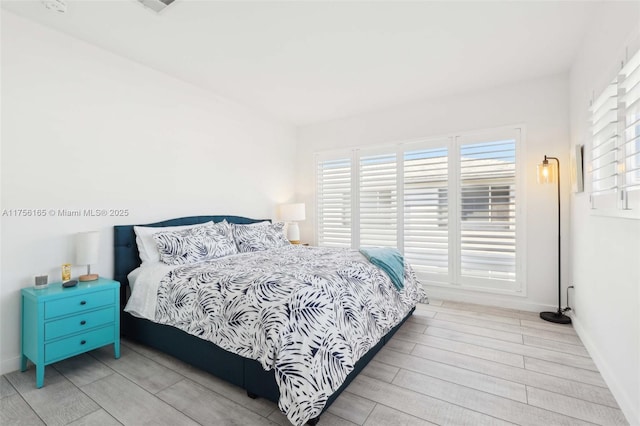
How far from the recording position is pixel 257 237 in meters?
3.58

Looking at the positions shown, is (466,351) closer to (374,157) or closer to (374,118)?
(374,157)

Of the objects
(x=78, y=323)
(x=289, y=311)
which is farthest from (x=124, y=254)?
(x=289, y=311)

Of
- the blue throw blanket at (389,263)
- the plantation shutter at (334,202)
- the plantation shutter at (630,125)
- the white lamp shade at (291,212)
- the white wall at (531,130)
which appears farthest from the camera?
the plantation shutter at (334,202)

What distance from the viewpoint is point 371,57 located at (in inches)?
115

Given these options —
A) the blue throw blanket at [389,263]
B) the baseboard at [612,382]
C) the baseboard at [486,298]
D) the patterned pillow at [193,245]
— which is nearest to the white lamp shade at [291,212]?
the patterned pillow at [193,245]

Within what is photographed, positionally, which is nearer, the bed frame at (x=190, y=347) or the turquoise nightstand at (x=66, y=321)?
the bed frame at (x=190, y=347)

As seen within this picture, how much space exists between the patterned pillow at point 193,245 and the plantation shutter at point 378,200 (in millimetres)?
2081

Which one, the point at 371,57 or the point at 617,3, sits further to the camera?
the point at 371,57

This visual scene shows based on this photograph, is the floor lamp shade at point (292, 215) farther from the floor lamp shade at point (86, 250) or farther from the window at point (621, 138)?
the window at point (621, 138)

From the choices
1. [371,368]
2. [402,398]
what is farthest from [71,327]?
[402,398]

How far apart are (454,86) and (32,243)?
4407 millimetres

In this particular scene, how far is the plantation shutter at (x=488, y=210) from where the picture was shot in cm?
356

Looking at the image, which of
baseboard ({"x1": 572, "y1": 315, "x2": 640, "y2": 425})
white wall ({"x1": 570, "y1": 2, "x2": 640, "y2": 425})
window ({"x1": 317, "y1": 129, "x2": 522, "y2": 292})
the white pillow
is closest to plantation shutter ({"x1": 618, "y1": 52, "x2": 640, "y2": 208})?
white wall ({"x1": 570, "y1": 2, "x2": 640, "y2": 425})

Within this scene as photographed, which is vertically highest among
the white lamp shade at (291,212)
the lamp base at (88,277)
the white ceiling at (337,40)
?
the white ceiling at (337,40)
